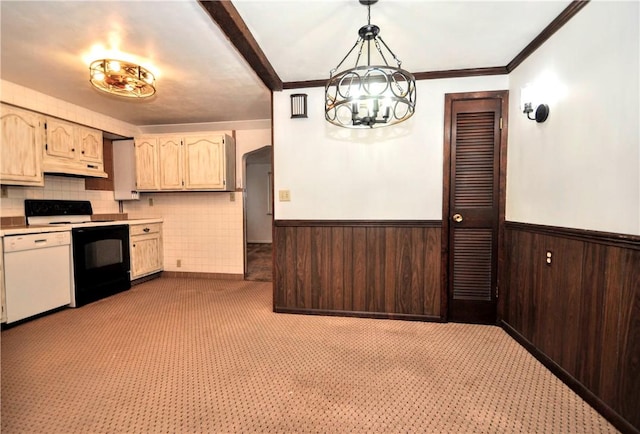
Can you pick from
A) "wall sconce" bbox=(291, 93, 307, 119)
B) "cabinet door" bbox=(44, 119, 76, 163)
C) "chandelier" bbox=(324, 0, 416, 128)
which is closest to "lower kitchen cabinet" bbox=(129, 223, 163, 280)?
"cabinet door" bbox=(44, 119, 76, 163)

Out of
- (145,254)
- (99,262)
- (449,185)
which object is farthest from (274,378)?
(145,254)

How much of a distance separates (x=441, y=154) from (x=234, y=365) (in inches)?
98.1

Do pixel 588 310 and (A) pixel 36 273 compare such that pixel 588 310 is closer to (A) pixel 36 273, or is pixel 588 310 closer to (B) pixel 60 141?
(A) pixel 36 273

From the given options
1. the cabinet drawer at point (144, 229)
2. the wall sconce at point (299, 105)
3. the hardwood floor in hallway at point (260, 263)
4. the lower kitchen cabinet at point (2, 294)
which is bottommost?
the hardwood floor in hallway at point (260, 263)

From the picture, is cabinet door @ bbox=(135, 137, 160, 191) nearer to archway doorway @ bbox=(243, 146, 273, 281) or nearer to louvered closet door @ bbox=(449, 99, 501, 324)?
archway doorway @ bbox=(243, 146, 273, 281)

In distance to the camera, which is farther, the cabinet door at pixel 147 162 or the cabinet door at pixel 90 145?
the cabinet door at pixel 147 162

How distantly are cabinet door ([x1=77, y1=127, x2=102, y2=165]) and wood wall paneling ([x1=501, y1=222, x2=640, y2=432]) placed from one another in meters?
4.81

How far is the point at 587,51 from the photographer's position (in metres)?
1.64

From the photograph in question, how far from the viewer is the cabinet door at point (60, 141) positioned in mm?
3074

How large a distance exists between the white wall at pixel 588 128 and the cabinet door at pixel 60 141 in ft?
15.4

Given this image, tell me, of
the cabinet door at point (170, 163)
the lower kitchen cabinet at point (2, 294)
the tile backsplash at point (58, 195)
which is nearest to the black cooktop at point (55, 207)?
the tile backsplash at point (58, 195)

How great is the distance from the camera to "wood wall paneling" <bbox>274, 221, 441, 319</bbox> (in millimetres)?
2723

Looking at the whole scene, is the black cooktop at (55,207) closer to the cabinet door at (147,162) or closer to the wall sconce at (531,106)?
the cabinet door at (147,162)

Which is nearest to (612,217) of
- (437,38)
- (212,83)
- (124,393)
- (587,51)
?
(587,51)
